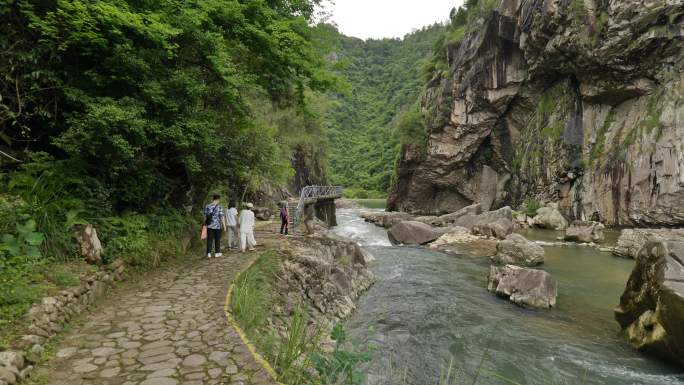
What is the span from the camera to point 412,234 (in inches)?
747

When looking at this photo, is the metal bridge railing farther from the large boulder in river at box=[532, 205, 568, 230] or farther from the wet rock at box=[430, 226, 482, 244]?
the large boulder in river at box=[532, 205, 568, 230]

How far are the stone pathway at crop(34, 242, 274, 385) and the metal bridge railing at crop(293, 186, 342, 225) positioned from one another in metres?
9.06

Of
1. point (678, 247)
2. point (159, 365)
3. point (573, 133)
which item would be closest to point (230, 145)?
point (159, 365)

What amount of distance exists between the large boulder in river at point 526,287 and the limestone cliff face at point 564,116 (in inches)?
649

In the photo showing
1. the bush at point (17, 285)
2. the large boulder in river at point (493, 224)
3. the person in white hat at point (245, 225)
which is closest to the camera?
the bush at point (17, 285)

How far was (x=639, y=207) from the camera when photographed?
20.7m

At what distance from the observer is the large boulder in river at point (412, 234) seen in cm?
1875

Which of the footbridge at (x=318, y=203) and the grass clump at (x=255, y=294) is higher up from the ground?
the footbridge at (x=318, y=203)

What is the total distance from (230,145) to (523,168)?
3048cm

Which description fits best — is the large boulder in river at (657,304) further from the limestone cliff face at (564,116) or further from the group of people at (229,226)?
the limestone cliff face at (564,116)

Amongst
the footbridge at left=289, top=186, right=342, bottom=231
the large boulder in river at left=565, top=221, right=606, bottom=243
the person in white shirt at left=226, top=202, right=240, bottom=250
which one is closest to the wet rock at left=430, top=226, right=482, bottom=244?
the large boulder in river at left=565, top=221, right=606, bottom=243

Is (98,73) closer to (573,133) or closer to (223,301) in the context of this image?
(223,301)

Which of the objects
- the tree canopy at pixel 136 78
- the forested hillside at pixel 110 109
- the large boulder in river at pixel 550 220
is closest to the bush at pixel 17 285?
the forested hillside at pixel 110 109

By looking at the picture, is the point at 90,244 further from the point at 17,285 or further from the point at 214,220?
the point at 214,220
